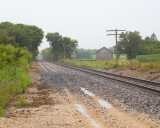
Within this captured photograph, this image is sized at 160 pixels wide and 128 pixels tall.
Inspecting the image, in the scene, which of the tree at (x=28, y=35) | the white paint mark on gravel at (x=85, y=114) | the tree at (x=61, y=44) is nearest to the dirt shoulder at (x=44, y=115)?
the white paint mark on gravel at (x=85, y=114)

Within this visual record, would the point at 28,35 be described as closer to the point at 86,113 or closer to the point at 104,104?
the point at 104,104

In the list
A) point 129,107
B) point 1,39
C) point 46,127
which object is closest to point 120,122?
point 129,107

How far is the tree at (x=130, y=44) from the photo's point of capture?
70.2 metres

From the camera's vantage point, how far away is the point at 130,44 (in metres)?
70.6

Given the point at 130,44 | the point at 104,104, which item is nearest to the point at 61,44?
the point at 130,44

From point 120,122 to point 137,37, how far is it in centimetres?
7014

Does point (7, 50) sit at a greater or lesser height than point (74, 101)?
greater

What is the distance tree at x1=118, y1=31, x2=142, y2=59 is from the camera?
70.2 metres

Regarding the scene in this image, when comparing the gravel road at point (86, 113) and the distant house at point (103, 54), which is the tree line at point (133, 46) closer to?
the distant house at point (103, 54)

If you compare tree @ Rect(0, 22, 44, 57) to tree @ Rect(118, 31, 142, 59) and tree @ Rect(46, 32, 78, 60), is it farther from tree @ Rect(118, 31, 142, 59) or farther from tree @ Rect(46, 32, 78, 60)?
tree @ Rect(118, 31, 142, 59)

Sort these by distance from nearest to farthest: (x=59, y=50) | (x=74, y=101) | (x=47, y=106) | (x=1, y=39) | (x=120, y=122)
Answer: (x=120, y=122)
(x=47, y=106)
(x=74, y=101)
(x=1, y=39)
(x=59, y=50)

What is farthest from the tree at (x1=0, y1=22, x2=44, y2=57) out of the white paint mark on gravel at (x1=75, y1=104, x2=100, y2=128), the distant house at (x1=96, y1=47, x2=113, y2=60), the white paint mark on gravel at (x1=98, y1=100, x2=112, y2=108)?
the white paint mark on gravel at (x1=75, y1=104, x2=100, y2=128)

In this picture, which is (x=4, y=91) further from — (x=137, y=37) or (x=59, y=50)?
(x=59, y=50)

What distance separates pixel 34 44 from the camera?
2238 inches
